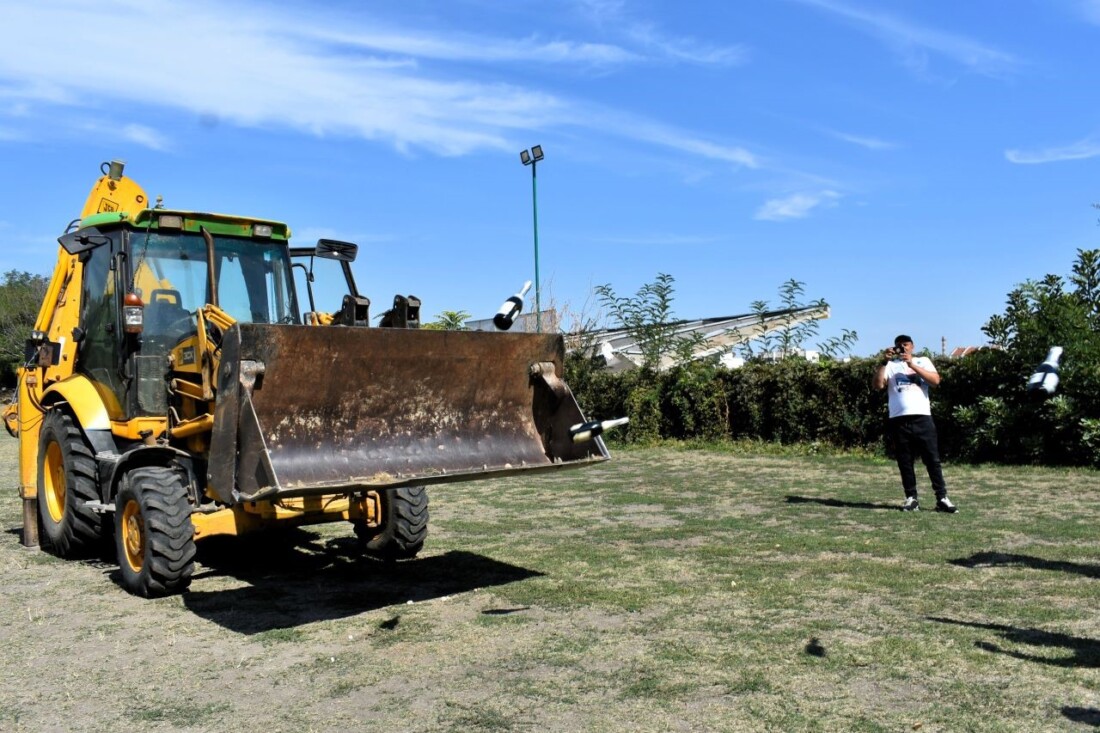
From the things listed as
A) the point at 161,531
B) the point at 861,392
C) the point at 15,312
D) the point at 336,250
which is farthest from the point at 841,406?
the point at 15,312

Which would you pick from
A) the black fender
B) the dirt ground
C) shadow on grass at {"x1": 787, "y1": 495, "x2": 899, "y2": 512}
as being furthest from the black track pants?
the black fender

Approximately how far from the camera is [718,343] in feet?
72.1

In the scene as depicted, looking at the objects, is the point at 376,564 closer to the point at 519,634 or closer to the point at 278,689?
the point at 519,634

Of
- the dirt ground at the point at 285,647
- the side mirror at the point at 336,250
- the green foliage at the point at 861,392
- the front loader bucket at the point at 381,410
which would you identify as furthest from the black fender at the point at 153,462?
the green foliage at the point at 861,392

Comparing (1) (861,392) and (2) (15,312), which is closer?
(1) (861,392)

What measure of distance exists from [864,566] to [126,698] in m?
5.16

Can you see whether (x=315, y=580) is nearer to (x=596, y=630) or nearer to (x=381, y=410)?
(x=381, y=410)

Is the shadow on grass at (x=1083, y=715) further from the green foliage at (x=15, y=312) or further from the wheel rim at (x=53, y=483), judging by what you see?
the green foliage at (x=15, y=312)

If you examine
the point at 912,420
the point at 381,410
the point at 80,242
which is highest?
the point at 80,242

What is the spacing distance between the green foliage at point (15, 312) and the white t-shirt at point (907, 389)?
34091 mm

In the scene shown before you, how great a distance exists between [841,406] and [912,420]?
6737 mm

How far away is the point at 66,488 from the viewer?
878 cm

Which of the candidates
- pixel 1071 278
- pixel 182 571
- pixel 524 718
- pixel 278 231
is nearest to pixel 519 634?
pixel 524 718

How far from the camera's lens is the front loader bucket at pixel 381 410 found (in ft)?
21.2
